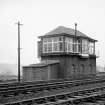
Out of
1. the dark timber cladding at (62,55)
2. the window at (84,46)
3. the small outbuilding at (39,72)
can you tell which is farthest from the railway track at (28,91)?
the window at (84,46)

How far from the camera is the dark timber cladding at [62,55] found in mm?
29459

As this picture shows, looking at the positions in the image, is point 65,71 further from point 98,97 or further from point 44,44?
point 98,97

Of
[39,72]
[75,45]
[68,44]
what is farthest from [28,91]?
[75,45]

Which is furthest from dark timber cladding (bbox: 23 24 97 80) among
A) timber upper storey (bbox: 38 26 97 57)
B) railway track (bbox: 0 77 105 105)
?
railway track (bbox: 0 77 105 105)

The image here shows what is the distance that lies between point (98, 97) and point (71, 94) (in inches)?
61.7

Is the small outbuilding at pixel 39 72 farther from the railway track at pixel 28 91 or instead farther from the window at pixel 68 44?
the railway track at pixel 28 91

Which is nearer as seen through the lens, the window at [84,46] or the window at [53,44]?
the window at [53,44]

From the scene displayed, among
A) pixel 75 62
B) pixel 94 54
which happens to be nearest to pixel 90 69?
pixel 94 54

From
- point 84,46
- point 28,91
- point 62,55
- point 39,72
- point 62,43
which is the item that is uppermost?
point 62,43

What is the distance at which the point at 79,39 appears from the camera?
34.2 meters

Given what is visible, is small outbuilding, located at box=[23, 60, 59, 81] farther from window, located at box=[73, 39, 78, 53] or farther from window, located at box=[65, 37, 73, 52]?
window, located at box=[73, 39, 78, 53]

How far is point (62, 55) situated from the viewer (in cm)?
3102

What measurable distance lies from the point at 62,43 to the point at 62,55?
Answer: 68.3 inches

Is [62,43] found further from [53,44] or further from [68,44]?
[53,44]
